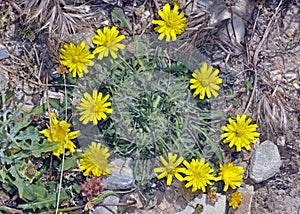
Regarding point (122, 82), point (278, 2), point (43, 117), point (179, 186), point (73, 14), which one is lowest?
point (179, 186)

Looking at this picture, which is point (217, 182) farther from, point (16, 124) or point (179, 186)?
point (16, 124)

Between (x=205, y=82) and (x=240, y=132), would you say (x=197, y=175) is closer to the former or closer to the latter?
(x=240, y=132)

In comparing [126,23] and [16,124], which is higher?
[126,23]

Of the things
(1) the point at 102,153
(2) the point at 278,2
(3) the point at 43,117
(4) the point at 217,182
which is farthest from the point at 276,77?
(3) the point at 43,117

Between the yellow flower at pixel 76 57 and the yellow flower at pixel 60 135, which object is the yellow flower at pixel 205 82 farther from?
the yellow flower at pixel 60 135

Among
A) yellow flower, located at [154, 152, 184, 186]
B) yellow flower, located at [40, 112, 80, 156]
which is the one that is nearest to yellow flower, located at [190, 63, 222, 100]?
yellow flower, located at [154, 152, 184, 186]

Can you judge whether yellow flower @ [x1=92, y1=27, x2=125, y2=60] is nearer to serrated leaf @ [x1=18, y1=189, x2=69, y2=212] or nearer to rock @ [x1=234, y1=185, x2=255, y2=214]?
serrated leaf @ [x1=18, y1=189, x2=69, y2=212]
